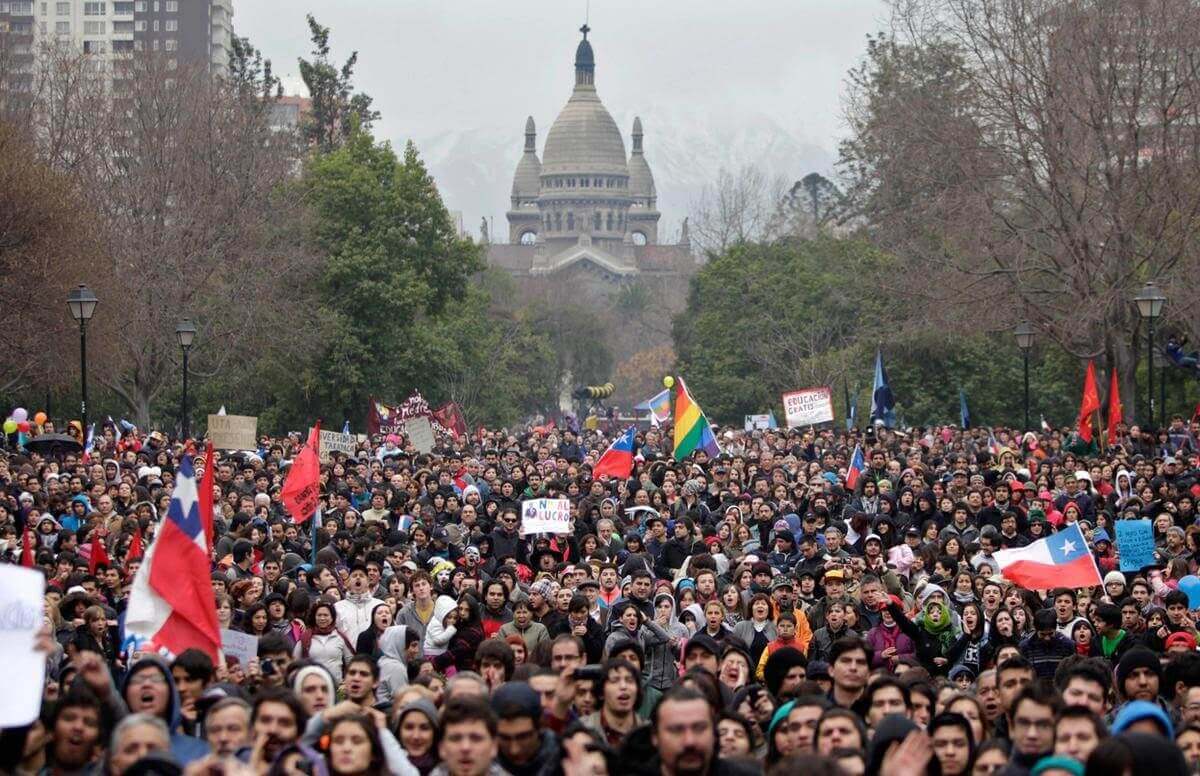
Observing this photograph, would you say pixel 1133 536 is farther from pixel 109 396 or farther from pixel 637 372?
pixel 637 372

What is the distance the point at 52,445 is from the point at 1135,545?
706 inches

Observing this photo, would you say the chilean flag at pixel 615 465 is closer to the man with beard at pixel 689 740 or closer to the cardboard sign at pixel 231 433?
the cardboard sign at pixel 231 433

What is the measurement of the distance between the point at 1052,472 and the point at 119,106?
1416 inches

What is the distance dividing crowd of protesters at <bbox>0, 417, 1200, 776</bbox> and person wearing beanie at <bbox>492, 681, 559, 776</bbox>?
1cm

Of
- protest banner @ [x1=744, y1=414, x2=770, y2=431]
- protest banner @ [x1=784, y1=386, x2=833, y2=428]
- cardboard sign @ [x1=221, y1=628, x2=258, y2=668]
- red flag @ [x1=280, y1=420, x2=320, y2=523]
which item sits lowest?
cardboard sign @ [x1=221, y1=628, x2=258, y2=668]

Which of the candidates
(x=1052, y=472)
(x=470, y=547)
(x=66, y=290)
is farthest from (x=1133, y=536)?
(x=66, y=290)

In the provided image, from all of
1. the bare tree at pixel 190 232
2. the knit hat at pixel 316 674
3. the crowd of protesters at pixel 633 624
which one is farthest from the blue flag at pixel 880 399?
the knit hat at pixel 316 674

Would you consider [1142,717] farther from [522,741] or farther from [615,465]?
[615,465]

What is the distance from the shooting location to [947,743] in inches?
381

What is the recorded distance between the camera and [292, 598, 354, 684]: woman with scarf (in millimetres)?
14805

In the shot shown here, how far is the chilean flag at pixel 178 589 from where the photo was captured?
11.9 meters

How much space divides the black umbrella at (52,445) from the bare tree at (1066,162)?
57.7ft

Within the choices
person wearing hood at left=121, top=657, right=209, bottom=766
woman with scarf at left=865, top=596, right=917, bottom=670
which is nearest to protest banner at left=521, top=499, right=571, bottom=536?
woman with scarf at left=865, top=596, right=917, bottom=670

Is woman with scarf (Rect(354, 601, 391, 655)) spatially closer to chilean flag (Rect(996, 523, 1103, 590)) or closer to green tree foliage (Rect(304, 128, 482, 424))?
chilean flag (Rect(996, 523, 1103, 590))
